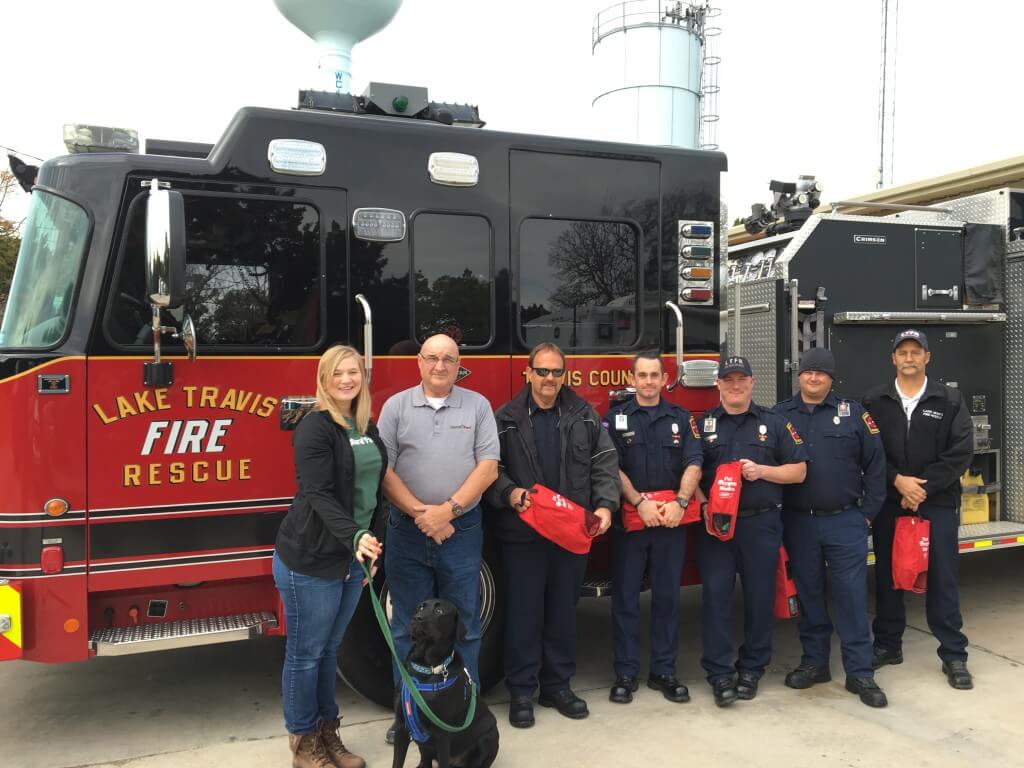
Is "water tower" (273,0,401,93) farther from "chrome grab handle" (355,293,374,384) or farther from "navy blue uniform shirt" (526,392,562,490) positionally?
"navy blue uniform shirt" (526,392,562,490)

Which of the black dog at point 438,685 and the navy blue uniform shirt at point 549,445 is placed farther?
the navy blue uniform shirt at point 549,445

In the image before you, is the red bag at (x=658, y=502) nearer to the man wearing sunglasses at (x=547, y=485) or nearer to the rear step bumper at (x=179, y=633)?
the man wearing sunglasses at (x=547, y=485)

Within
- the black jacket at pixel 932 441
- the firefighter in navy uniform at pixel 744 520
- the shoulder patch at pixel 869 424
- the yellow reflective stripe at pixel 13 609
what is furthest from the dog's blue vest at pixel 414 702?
the black jacket at pixel 932 441

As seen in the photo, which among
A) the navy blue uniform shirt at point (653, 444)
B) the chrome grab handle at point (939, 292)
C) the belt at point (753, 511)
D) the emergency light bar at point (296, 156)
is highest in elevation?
the emergency light bar at point (296, 156)

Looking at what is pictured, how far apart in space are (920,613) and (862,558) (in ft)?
7.03

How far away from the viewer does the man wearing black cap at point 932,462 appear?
4.69m

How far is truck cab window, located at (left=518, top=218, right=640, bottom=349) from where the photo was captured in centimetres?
443

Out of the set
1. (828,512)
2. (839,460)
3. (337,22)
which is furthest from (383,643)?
(337,22)

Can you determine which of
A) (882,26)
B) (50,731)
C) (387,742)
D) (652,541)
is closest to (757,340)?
(652,541)

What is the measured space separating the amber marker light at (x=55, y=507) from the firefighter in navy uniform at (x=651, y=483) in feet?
8.25

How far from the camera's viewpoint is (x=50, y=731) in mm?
4223

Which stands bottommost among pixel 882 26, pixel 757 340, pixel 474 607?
pixel 474 607

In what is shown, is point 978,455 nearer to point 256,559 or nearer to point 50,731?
point 256,559

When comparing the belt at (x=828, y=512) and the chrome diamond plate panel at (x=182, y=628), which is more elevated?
the belt at (x=828, y=512)
